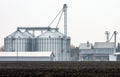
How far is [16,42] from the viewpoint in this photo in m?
150

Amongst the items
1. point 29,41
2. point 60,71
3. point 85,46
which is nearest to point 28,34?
point 29,41

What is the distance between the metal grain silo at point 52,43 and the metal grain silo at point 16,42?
12.5ft

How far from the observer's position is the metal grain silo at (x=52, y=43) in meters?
148

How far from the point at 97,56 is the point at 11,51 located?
159 feet

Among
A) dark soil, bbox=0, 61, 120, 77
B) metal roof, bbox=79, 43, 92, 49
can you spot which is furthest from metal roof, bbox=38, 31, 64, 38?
dark soil, bbox=0, 61, 120, 77

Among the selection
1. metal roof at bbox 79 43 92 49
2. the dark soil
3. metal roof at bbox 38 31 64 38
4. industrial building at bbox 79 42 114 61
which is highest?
metal roof at bbox 38 31 64 38

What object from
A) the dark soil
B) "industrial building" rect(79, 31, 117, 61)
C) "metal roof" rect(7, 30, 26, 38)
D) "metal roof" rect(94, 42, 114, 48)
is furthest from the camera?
"metal roof" rect(94, 42, 114, 48)

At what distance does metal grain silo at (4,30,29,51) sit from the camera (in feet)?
492

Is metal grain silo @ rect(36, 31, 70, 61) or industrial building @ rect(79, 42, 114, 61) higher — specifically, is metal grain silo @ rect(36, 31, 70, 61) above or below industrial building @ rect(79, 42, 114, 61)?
above

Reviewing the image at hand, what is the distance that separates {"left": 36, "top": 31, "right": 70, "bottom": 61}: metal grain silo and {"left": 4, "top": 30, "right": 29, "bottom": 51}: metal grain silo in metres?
3.81

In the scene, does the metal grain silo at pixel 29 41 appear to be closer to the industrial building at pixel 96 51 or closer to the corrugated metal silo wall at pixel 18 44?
the corrugated metal silo wall at pixel 18 44

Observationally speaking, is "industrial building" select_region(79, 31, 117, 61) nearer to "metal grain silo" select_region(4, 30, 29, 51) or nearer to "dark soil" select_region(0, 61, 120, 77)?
"metal grain silo" select_region(4, 30, 29, 51)

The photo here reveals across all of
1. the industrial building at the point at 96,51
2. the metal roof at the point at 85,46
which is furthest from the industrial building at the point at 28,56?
the metal roof at the point at 85,46

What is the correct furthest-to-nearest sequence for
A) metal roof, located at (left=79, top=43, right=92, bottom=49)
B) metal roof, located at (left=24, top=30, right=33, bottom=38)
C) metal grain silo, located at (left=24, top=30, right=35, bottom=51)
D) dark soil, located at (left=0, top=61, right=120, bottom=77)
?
metal roof, located at (left=79, top=43, right=92, bottom=49), metal roof, located at (left=24, top=30, right=33, bottom=38), metal grain silo, located at (left=24, top=30, right=35, bottom=51), dark soil, located at (left=0, top=61, right=120, bottom=77)
